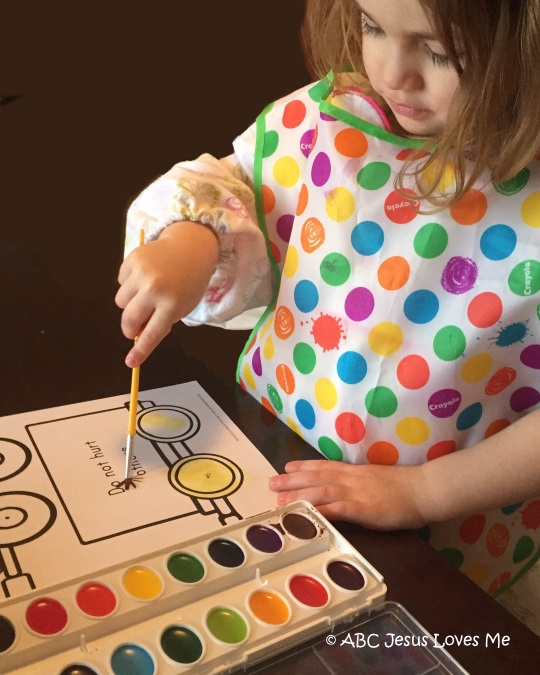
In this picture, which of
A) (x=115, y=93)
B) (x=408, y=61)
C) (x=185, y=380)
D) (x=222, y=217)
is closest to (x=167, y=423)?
(x=185, y=380)

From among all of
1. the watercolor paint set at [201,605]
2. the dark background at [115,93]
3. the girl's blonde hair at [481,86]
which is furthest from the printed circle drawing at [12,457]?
the dark background at [115,93]

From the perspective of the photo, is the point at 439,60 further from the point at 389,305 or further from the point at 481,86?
the point at 389,305

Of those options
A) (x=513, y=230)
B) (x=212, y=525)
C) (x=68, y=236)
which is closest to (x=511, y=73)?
(x=513, y=230)

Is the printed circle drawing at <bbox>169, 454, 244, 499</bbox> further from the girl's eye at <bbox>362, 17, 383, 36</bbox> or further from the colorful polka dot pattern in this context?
the girl's eye at <bbox>362, 17, 383, 36</bbox>

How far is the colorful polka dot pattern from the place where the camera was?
22.2 inches

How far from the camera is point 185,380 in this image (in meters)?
0.64

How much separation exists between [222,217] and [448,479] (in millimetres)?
301

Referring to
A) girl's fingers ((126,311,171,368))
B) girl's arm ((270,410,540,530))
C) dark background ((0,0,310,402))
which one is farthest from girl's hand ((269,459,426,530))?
dark background ((0,0,310,402))

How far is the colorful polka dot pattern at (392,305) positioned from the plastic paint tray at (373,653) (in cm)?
22

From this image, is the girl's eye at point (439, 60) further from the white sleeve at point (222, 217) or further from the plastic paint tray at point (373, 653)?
the plastic paint tray at point (373, 653)

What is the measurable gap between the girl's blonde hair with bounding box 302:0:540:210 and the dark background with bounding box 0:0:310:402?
2.11 ft

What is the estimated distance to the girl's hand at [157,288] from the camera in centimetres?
53

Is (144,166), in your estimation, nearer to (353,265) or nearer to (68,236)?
(68,236)

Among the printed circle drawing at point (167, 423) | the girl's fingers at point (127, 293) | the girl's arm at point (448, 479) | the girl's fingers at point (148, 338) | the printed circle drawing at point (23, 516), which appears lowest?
the girl's arm at point (448, 479)
